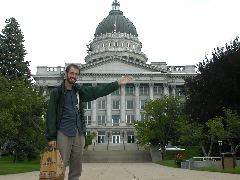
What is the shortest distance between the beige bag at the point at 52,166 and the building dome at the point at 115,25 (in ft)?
400

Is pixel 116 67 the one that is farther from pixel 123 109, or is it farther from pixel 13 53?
pixel 13 53

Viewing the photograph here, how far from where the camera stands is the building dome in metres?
130

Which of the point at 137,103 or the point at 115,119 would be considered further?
the point at 137,103

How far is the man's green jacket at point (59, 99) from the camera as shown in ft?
27.1

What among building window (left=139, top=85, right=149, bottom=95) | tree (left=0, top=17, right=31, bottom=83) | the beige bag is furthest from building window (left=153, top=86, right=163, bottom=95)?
the beige bag

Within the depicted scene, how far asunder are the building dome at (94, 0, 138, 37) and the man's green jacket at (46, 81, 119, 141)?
12072cm

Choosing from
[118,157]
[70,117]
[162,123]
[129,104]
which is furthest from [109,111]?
[70,117]

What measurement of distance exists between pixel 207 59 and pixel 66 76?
3935 centimetres

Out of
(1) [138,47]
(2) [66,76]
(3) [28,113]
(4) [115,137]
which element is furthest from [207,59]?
(1) [138,47]

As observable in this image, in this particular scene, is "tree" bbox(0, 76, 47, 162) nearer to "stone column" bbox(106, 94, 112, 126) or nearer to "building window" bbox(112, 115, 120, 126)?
"stone column" bbox(106, 94, 112, 126)

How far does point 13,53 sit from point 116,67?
4722cm

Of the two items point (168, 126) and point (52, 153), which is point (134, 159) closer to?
point (168, 126)

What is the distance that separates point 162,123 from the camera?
204 feet

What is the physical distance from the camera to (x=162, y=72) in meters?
106
